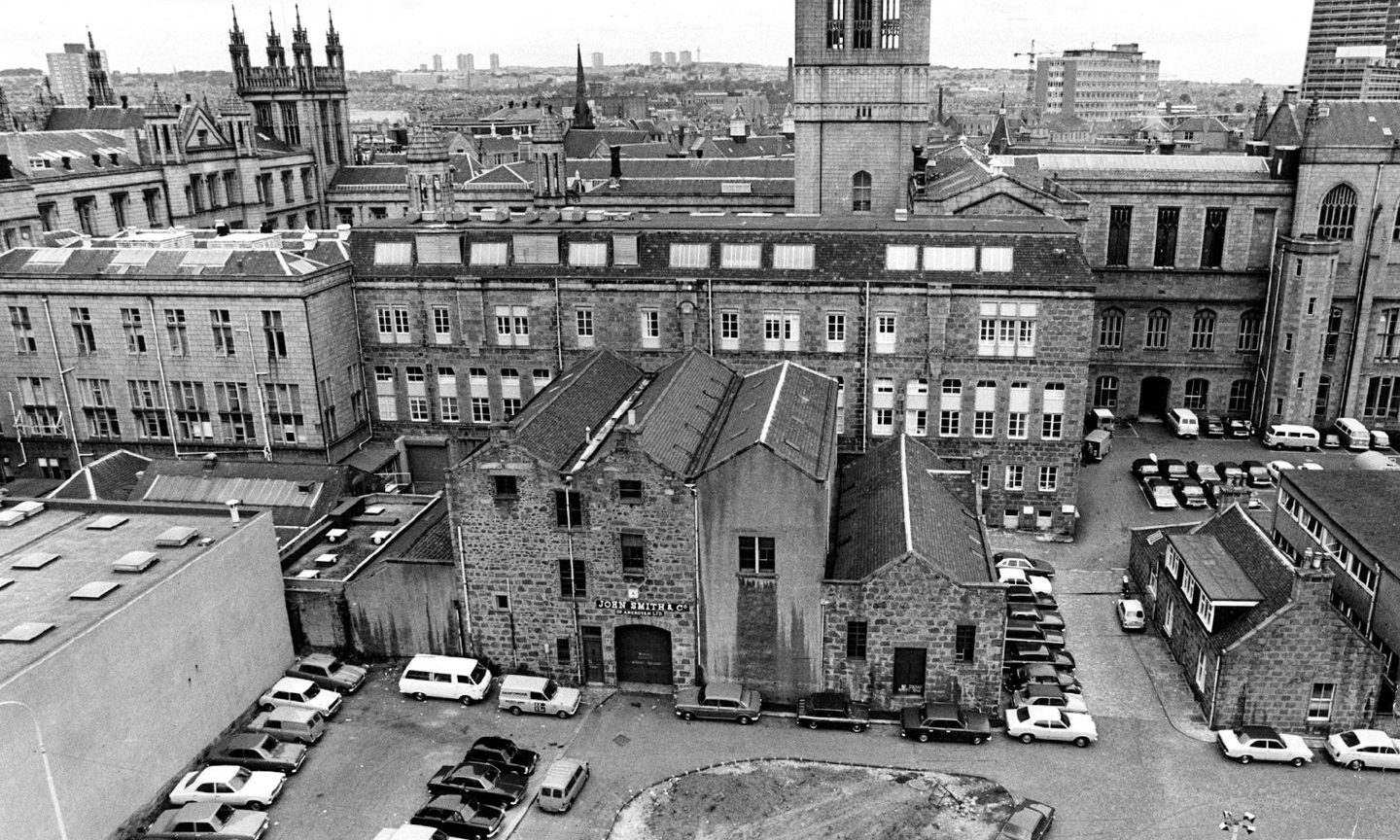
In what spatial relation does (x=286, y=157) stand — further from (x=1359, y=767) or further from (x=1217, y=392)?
(x=1359, y=767)

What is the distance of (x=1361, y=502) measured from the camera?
52.2 m

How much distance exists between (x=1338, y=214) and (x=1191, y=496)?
28095 millimetres

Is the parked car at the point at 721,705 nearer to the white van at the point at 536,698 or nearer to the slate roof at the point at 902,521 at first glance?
the white van at the point at 536,698

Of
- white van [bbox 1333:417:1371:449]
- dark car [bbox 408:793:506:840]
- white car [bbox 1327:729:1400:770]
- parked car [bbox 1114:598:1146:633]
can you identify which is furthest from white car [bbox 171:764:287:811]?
white van [bbox 1333:417:1371:449]

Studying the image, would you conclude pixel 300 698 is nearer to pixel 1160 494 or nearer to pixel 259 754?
pixel 259 754

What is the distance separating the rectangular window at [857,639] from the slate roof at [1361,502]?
22.8m

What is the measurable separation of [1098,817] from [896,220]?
41071 millimetres


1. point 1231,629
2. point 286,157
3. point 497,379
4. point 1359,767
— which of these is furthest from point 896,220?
point 286,157

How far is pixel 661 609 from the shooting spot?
154 ft

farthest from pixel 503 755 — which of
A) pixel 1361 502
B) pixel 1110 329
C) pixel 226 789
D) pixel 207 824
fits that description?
pixel 1110 329

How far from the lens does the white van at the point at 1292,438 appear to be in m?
79.7

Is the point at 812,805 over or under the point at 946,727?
under

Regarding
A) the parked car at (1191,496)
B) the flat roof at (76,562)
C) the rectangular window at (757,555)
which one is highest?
the flat roof at (76,562)

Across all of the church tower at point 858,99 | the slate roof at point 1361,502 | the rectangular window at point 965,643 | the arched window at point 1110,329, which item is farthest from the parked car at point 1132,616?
the church tower at point 858,99
